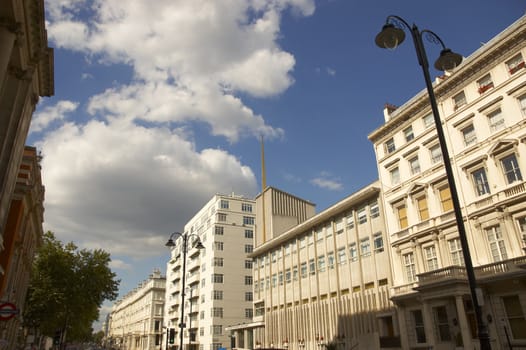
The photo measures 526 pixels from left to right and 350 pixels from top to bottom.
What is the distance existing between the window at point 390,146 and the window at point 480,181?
9.02 metres

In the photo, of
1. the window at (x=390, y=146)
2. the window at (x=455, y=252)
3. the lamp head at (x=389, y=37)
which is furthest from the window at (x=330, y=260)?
the lamp head at (x=389, y=37)

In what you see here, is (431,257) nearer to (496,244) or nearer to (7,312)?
(496,244)

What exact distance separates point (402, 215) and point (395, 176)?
3.72 metres

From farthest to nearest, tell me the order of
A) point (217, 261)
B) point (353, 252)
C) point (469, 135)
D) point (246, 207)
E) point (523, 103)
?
1. point (246, 207)
2. point (217, 261)
3. point (353, 252)
4. point (469, 135)
5. point (523, 103)

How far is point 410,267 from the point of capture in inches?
1192

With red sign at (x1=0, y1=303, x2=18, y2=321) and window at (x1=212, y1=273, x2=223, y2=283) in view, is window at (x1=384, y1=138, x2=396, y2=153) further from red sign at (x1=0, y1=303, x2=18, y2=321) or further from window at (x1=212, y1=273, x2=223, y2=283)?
window at (x1=212, y1=273, x2=223, y2=283)

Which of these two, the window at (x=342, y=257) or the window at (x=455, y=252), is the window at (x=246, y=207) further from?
the window at (x=455, y=252)

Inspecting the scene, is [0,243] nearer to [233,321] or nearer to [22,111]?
[22,111]

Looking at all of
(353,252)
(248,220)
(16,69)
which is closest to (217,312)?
(248,220)

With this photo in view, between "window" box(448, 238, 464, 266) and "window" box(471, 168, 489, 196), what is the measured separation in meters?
3.62

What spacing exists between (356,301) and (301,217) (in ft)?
86.6

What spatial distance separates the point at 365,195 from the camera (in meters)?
35.9

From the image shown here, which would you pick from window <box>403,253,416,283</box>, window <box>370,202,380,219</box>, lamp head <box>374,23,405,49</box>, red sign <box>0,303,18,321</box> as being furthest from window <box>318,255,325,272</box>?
red sign <box>0,303,18,321</box>

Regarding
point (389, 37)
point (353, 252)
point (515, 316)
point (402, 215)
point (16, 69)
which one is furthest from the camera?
point (353, 252)
